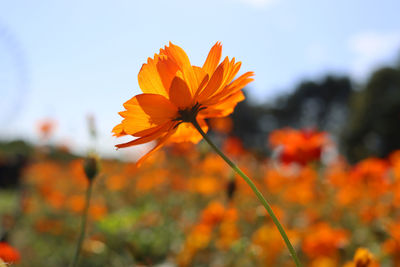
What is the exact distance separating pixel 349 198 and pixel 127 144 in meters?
1.78

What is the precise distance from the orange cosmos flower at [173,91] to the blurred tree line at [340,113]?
607 cm

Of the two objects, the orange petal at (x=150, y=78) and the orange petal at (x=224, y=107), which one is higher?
the orange petal at (x=150, y=78)

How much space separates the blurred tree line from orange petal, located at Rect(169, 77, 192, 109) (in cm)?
609

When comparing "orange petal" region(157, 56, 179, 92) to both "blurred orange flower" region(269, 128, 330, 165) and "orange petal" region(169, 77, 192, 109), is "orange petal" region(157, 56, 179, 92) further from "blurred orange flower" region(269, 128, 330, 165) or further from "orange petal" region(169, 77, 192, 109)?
"blurred orange flower" region(269, 128, 330, 165)

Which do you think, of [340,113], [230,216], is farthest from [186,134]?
[340,113]

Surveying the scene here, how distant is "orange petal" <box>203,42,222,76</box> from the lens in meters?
0.44

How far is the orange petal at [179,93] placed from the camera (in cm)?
43

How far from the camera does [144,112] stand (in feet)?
1.43

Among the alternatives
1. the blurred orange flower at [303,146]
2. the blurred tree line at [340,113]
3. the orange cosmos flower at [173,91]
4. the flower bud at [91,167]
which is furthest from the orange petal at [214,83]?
the blurred tree line at [340,113]

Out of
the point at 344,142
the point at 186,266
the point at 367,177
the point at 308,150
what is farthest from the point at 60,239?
the point at 344,142

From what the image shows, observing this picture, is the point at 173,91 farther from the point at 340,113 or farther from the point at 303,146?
the point at 340,113

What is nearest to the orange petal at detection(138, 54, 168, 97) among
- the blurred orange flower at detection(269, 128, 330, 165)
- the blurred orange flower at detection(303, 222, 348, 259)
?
the blurred orange flower at detection(303, 222, 348, 259)

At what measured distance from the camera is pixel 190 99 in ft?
1.49

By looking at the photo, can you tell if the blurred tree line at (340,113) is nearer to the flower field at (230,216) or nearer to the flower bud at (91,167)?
the flower field at (230,216)
